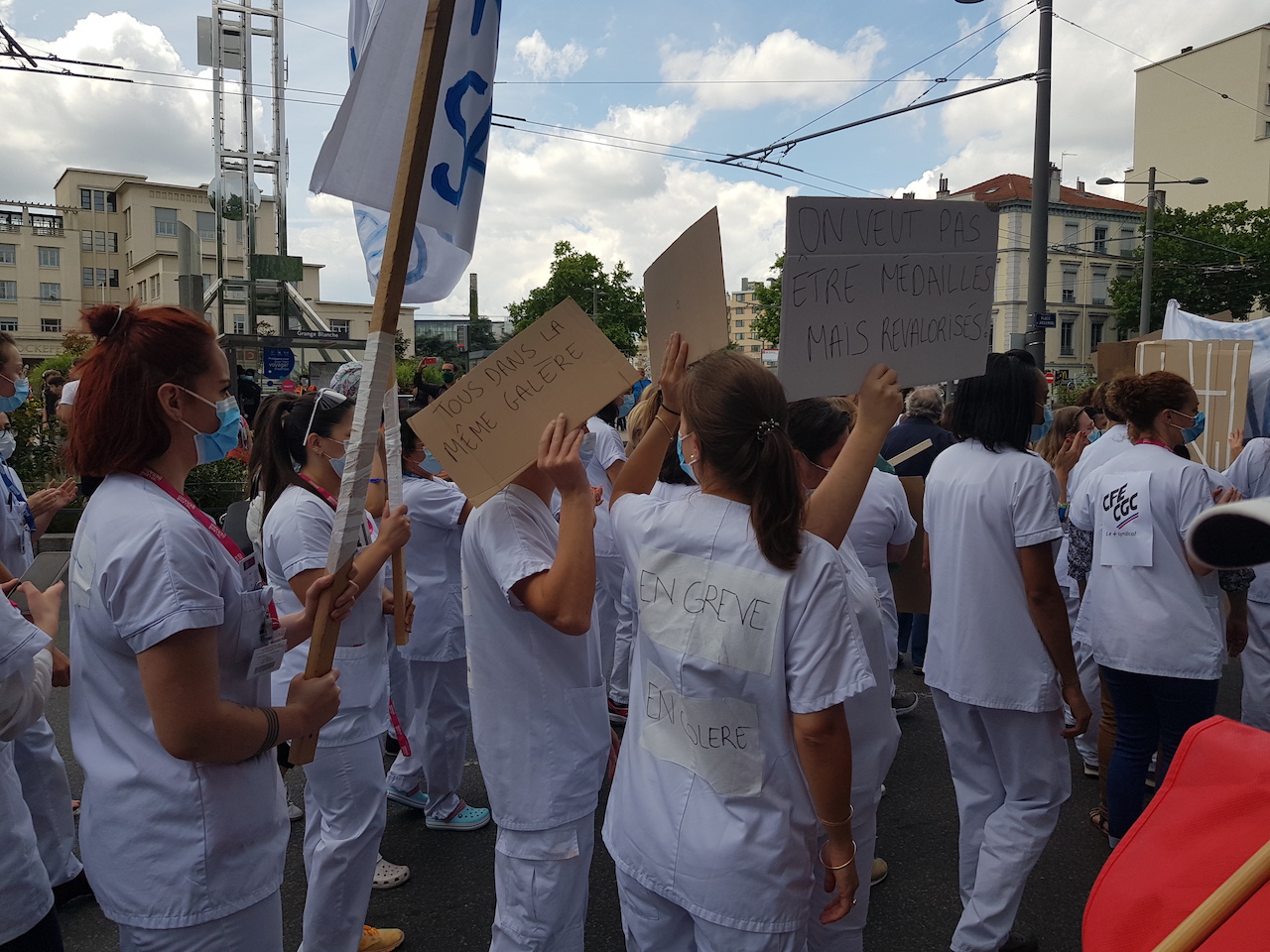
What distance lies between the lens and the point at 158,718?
62.9 inches

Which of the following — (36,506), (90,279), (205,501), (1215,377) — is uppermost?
(90,279)

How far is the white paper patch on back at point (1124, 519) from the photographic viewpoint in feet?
10.6

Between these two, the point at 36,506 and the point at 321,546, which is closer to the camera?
the point at 321,546

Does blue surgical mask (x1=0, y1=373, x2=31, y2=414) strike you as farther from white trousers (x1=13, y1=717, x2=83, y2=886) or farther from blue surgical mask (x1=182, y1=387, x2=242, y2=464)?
blue surgical mask (x1=182, y1=387, x2=242, y2=464)

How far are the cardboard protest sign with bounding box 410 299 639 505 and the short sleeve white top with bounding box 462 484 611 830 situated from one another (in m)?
0.18

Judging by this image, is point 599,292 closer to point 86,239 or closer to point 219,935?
point 86,239

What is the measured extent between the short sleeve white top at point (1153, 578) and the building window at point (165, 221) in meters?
67.8

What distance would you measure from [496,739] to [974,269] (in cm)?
179

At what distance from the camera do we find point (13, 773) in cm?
207

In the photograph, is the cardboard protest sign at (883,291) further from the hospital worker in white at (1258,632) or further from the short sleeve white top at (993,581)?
the hospital worker in white at (1258,632)

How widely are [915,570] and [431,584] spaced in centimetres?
232

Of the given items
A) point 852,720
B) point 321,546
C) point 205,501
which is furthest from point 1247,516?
point 205,501

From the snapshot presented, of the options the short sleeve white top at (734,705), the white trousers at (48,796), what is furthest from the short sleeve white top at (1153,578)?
the white trousers at (48,796)

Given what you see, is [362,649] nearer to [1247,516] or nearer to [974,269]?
[974,269]
